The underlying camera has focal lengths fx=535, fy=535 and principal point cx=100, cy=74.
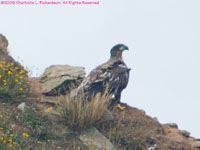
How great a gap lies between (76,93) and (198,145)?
3.37 metres

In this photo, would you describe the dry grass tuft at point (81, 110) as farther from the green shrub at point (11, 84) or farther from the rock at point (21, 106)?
the green shrub at point (11, 84)

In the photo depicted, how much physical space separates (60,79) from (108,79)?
161 centimetres

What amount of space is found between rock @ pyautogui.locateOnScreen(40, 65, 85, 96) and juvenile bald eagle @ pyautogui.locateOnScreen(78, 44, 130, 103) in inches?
20.8

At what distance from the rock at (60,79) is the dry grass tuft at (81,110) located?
94 cm

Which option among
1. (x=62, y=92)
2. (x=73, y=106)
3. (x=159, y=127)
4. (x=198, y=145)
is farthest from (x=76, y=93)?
(x=198, y=145)

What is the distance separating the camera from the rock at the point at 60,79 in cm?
1438

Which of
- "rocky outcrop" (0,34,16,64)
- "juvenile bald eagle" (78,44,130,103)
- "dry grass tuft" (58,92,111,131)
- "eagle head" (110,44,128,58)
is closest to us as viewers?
"dry grass tuft" (58,92,111,131)

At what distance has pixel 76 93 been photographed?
12969 millimetres

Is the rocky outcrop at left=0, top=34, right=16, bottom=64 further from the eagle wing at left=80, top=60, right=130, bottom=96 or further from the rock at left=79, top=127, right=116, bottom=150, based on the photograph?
the rock at left=79, top=127, right=116, bottom=150

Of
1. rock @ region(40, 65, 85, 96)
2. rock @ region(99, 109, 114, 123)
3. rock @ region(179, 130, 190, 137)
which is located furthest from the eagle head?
rock @ region(179, 130, 190, 137)

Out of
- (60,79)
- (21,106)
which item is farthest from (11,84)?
(60,79)

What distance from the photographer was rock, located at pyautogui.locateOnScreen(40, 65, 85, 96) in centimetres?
1438

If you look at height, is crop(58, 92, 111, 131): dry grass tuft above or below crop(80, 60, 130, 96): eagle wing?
below

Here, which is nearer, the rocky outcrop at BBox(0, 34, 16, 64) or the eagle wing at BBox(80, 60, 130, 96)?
the eagle wing at BBox(80, 60, 130, 96)
